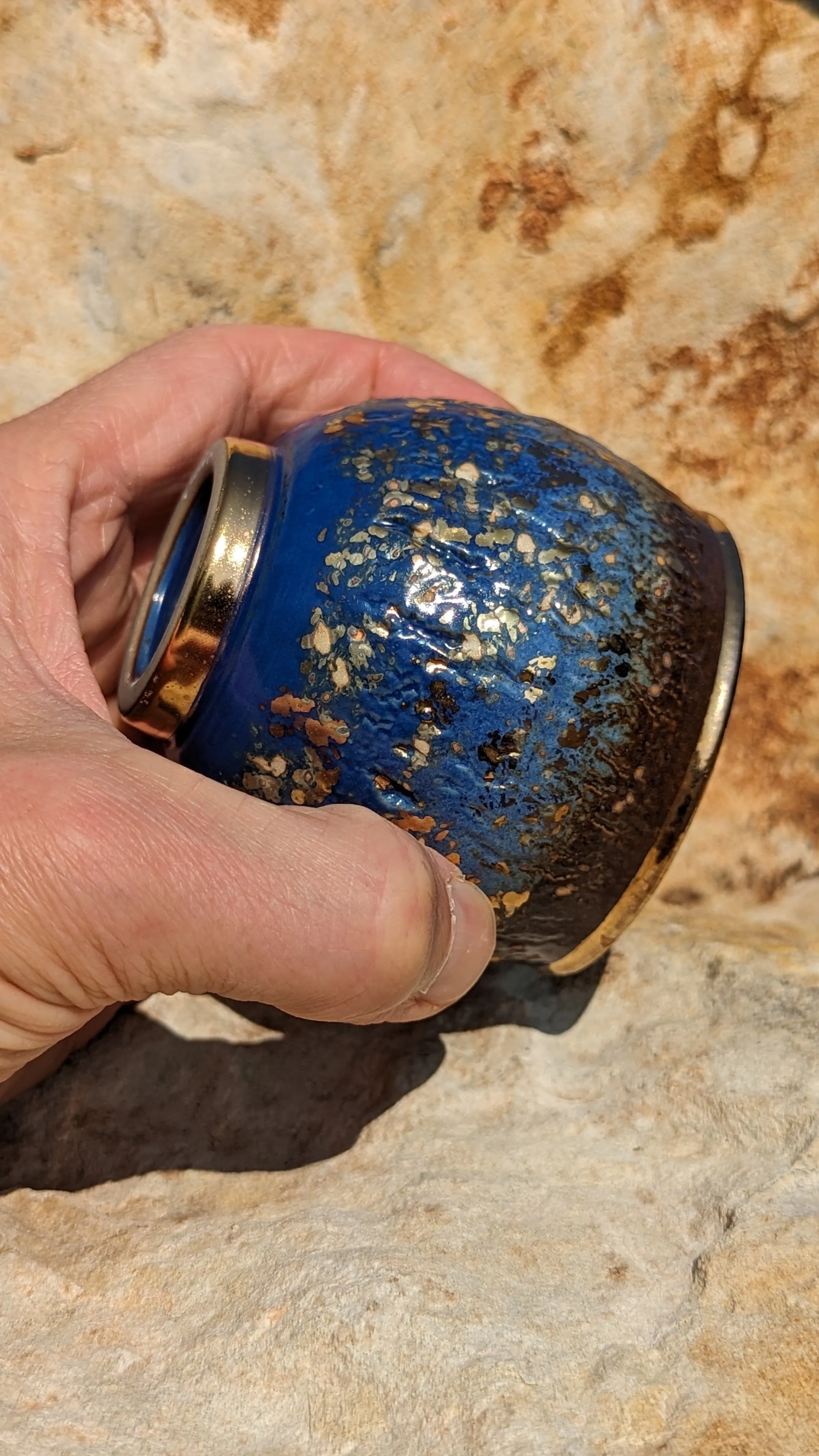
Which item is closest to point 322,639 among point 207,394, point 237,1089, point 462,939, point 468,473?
point 468,473

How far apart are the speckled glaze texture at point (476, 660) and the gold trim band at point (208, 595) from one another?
2cm

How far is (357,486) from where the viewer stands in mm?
1195

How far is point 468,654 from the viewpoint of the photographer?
1131 millimetres

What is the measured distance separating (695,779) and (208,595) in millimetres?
591

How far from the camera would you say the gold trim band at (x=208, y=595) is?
1.20 meters

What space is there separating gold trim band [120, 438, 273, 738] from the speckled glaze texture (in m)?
0.02

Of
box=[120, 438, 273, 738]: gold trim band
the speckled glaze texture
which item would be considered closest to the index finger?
box=[120, 438, 273, 738]: gold trim band

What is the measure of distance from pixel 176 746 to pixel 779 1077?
839mm

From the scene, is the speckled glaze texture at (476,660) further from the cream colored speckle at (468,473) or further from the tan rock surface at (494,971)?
the tan rock surface at (494,971)

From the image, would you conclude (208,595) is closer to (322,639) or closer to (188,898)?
(322,639)

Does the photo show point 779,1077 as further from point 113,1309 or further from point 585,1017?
point 113,1309

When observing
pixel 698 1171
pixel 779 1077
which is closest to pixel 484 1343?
pixel 698 1171

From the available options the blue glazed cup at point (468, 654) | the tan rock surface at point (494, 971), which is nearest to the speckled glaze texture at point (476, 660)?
the blue glazed cup at point (468, 654)

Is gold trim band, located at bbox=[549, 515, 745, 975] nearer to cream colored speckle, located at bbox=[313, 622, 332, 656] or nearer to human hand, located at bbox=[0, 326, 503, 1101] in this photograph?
human hand, located at bbox=[0, 326, 503, 1101]
